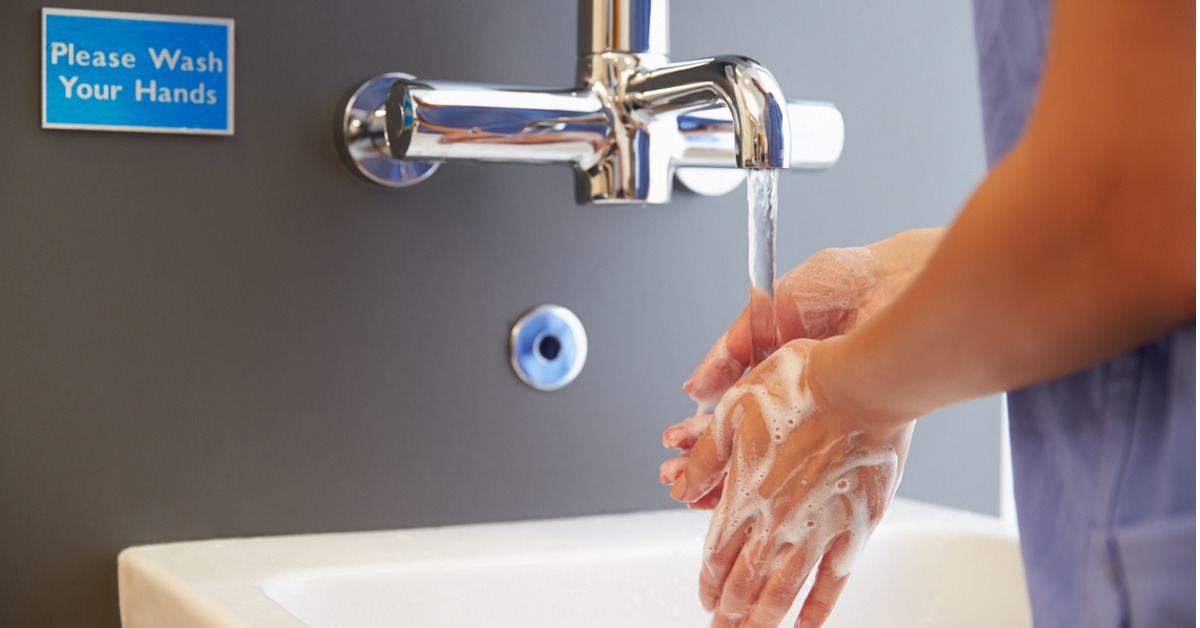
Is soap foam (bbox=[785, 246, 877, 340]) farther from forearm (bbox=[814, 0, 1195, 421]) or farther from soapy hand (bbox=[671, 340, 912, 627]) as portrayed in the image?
A: forearm (bbox=[814, 0, 1195, 421])

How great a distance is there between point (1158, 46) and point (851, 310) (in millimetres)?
309

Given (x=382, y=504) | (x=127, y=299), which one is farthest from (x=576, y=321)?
(x=127, y=299)

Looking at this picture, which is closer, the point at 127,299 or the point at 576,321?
the point at 127,299

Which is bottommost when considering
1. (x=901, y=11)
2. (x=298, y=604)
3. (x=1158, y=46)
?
(x=298, y=604)

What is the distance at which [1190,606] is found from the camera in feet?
1.17

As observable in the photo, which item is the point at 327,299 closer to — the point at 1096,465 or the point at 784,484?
the point at 784,484

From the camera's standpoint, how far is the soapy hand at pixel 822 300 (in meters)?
0.62

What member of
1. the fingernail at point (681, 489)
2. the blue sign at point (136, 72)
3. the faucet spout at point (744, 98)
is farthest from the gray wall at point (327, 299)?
the fingernail at point (681, 489)

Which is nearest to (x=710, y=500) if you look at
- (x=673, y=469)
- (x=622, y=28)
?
(x=673, y=469)

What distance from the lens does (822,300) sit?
636 mm

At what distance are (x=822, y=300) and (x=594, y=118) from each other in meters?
0.17

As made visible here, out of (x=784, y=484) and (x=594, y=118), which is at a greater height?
(x=594, y=118)

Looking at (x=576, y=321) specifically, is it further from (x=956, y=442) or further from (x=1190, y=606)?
(x=1190, y=606)

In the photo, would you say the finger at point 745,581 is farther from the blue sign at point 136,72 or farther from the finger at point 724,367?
the blue sign at point 136,72
